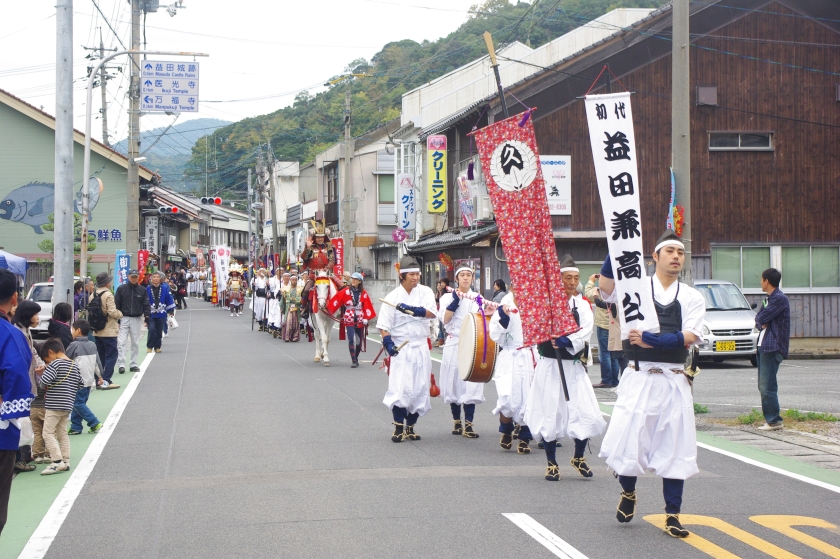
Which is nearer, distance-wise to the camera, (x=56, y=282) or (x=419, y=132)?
(x=56, y=282)

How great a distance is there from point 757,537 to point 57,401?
6.52 metres

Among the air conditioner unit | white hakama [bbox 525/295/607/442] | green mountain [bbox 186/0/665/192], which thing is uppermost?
green mountain [bbox 186/0/665/192]

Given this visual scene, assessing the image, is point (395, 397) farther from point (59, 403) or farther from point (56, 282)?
point (56, 282)

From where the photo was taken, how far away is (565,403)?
8156 millimetres

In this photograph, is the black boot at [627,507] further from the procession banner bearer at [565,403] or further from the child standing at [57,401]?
the child standing at [57,401]

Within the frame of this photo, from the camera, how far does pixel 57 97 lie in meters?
13.1

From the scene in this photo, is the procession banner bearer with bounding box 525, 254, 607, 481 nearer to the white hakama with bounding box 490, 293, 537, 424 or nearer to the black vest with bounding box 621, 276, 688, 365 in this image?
the white hakama with bounding box 490, 293, 537, 424

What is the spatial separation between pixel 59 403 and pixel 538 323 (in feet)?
15.7

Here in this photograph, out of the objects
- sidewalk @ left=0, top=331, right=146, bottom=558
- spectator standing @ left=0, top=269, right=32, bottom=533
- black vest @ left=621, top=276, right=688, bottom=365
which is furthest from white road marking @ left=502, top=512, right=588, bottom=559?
spectator standing @ left=0, top=269, right=32, bottom=533

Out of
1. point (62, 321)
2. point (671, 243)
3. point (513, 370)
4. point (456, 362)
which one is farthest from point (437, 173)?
point (671, 243)

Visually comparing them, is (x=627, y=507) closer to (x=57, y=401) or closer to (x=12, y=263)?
(x=57, y=401)

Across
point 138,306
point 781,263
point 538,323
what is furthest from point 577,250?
point 538,323

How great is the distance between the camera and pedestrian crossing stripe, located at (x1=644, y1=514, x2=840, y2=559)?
18.8 feet

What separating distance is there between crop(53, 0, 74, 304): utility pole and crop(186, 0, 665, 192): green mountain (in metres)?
15.8
